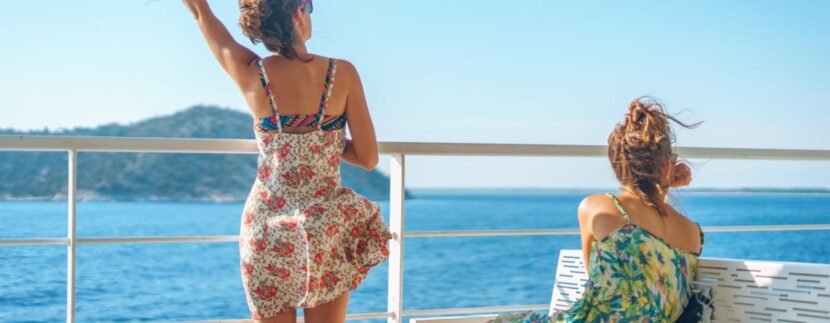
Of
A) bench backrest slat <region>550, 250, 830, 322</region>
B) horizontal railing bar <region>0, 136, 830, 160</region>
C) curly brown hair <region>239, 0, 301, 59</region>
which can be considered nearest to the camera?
bench backrest slat <region>550, 250, 830, 322</region>

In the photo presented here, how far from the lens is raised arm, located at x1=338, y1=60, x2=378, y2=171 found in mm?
2205

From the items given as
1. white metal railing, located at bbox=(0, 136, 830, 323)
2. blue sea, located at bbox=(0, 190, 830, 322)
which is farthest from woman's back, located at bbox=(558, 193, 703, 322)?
blue sea, located at bbox=(0, 190, 830, 322)

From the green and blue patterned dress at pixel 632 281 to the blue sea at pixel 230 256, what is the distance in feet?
97.2

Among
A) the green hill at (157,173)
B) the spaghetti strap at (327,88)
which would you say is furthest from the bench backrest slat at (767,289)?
the green hill at (157,173)

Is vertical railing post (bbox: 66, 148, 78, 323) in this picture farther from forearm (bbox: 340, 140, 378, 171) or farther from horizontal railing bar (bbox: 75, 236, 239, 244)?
forearm (bbox: 340, 140, 378, 171)

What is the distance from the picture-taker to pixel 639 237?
6.55ft

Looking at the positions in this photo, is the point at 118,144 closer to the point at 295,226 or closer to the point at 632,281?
the point at 295,226

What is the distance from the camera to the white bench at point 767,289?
1873 mm

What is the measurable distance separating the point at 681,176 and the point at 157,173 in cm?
3374

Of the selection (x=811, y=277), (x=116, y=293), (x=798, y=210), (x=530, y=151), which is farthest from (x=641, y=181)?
(x=798, y=210)

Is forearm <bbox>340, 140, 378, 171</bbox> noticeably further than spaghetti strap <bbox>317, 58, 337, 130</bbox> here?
Yes

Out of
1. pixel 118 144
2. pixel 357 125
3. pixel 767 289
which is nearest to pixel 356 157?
pixel 357 125

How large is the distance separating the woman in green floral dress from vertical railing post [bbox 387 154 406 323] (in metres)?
0.74

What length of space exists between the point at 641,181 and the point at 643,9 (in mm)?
35391
